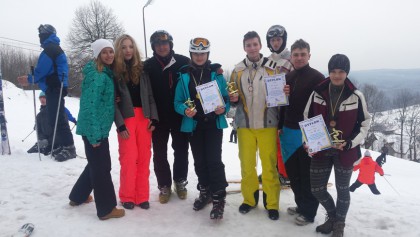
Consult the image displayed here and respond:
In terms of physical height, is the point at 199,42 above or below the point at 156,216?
above

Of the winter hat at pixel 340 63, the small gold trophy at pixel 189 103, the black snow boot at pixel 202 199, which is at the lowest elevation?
the black snow boot at pixel 202 199

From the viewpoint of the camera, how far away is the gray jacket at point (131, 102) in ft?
13.0

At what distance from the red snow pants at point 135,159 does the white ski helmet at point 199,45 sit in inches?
43.2

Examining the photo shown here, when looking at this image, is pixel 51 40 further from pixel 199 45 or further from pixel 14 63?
pixel 14 63

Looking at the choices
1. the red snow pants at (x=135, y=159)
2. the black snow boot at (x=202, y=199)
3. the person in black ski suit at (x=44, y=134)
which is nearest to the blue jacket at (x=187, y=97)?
the red snow pants at (x=135, y=159)

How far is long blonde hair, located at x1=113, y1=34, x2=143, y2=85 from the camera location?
3.97m

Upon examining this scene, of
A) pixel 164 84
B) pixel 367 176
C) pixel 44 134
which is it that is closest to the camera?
pixel 164 84

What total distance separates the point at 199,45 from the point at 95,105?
1.51 m

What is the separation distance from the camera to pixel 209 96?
3.95 m

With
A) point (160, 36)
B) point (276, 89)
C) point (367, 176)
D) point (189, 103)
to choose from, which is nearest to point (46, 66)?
point (160, 36)

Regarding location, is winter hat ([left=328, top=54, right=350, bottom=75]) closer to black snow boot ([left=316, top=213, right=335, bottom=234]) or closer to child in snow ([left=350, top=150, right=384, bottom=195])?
black snow boot ([left=316, top=213, right=335, bottom=234])

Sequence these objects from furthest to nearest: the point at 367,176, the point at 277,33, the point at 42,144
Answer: the point at 367,176
the point at 42,144
the point at 277,33

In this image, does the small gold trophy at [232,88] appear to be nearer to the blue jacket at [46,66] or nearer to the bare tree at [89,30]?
the blue jacket at [46,66]

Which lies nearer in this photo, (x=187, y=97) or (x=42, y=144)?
(x=187, y=97)
